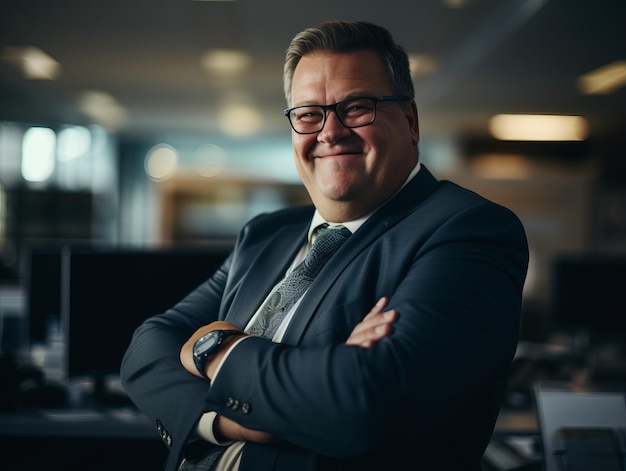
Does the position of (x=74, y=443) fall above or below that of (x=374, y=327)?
below

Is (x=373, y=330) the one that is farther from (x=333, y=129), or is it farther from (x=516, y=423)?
(x=516, y=423)

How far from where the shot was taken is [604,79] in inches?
243

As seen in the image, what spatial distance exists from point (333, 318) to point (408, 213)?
0.83ft

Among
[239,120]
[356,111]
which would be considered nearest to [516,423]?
[356,111]

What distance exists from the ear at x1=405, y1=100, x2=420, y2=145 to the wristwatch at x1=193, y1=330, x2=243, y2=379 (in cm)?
55

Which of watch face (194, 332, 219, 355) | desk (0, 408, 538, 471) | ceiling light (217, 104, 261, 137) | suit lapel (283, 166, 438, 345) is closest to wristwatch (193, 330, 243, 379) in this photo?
watch face (194, 332, 219, 355)

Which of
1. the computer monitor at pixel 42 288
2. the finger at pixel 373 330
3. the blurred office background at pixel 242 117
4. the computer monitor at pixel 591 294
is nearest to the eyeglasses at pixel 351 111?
the finger at pixel 373 330

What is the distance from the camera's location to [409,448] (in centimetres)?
103

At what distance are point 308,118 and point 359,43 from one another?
0.18 m

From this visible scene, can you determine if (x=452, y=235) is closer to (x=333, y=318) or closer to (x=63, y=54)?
(x=333, y=318)

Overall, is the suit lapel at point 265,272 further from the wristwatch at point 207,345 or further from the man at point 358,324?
the wristwatch at point 207,345

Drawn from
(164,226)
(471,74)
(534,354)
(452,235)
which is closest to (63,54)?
(164,226)

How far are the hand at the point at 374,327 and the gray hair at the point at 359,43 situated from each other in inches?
18.4

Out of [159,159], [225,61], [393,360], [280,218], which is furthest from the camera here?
[159,159]
